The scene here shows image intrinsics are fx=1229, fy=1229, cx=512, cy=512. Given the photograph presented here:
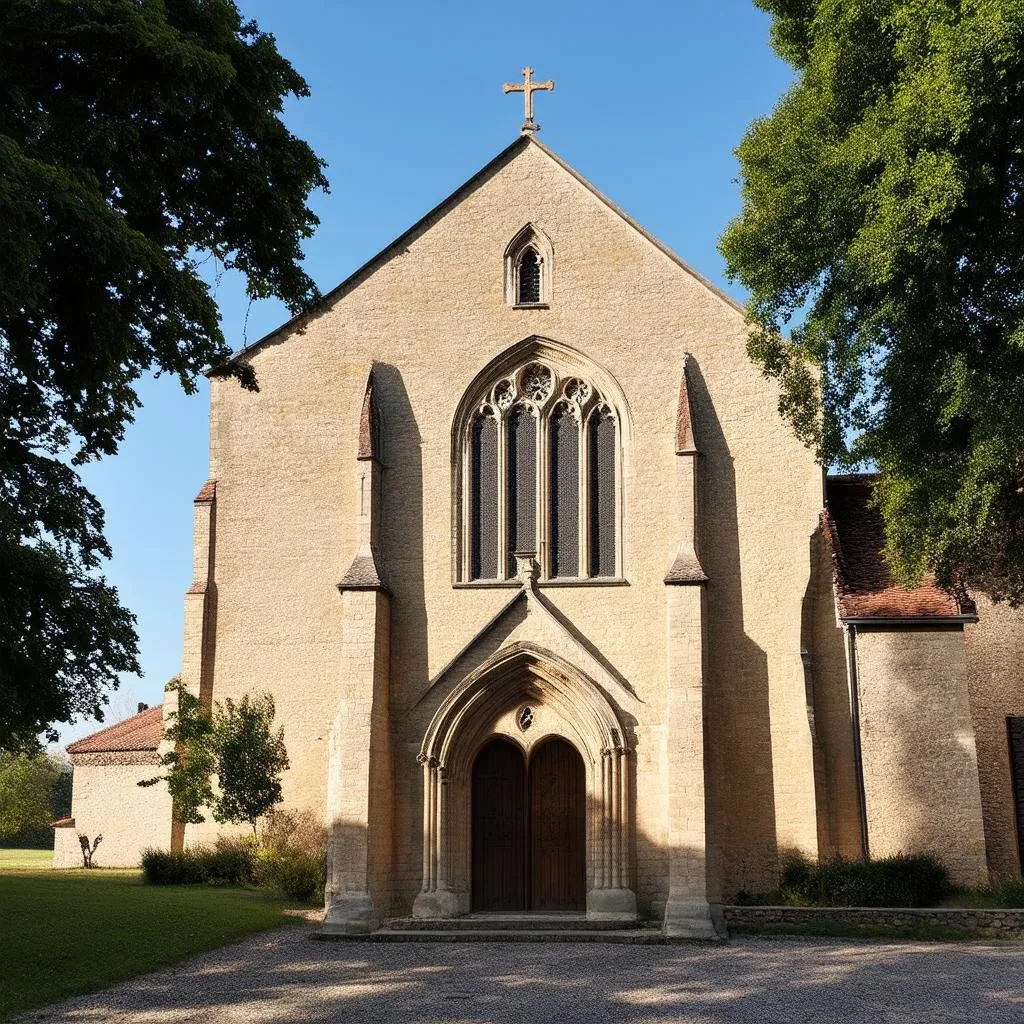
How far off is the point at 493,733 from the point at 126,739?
15.5m

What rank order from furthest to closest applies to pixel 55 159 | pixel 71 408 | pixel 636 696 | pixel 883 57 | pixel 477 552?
pixel 477 552
pixel 636 696
pixel 883 57
pixel 71 408
pixel 55 159

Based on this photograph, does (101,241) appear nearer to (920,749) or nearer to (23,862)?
(920,749)

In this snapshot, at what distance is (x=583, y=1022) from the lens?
12305mm

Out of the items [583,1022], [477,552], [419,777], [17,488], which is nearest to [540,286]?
[477,552]

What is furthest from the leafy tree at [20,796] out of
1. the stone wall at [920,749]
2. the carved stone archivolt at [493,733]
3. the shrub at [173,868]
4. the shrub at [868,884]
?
the stone wall at [920,749]

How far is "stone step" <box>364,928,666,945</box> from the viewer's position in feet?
62.9

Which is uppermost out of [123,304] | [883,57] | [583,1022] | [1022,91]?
[883,57]

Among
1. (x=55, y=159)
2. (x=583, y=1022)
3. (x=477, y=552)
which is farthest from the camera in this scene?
(x=477, y=552)

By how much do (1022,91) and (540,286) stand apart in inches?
392

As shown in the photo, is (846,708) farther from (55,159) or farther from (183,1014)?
(55,159)

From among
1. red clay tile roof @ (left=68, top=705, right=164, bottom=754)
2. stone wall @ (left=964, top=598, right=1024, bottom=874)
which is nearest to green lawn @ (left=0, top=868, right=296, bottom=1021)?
red clay tile roof @ (left=68, top=705, right=164, bottom=754)

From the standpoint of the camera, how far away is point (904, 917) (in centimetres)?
1886

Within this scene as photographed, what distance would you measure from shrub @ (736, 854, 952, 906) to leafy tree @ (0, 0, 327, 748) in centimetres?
1126

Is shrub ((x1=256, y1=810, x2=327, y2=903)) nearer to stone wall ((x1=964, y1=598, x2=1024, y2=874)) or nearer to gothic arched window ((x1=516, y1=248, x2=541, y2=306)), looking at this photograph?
gothic arched window ((x1=516, y1=248, x2=541, y2=306))
